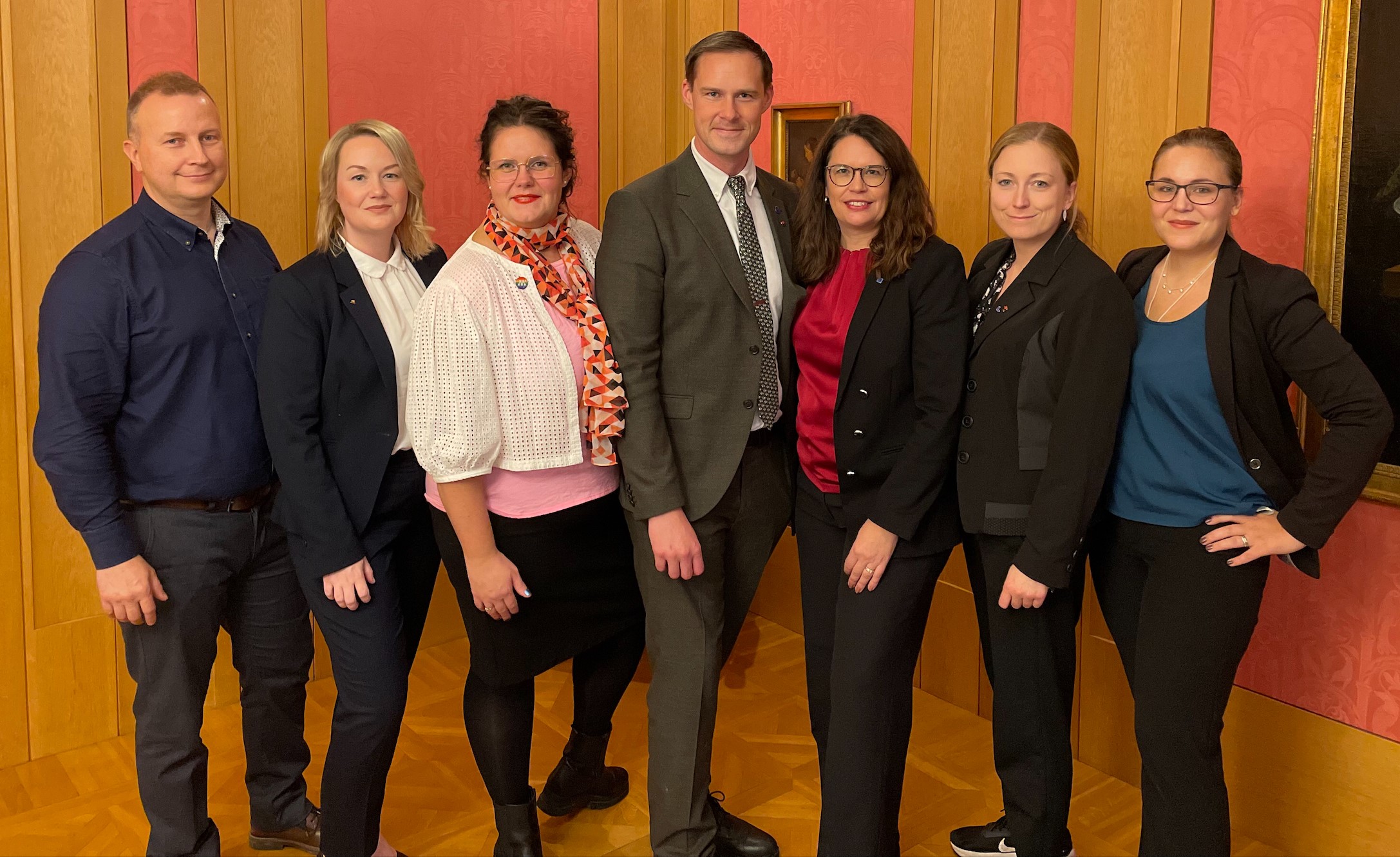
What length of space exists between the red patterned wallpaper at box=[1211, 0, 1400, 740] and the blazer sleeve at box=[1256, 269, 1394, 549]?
0.59 m

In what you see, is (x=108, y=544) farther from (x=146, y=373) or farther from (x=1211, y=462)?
(x=1211, y=462)

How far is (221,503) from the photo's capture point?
2.64m

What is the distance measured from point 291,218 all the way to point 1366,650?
137 inches

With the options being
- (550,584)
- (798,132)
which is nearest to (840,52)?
(798,132)

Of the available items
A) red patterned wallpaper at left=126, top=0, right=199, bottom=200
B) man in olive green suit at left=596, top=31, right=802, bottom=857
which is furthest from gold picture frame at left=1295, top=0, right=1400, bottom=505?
red patterned wallpaper at left=126, top=0, right=199, bottom=200

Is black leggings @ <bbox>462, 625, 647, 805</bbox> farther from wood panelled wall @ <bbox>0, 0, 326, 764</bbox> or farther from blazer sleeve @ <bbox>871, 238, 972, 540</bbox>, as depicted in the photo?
wood panelled wall @ <bbox>0, 0, 326, 764</bbox>

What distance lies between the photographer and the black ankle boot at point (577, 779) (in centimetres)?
308

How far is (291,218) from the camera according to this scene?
12.5 ft

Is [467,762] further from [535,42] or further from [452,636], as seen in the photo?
[535,42]

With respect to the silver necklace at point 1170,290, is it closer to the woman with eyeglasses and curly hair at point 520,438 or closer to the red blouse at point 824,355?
the red blouse at point 824,355

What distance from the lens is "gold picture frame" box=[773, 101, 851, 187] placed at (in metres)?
4.08

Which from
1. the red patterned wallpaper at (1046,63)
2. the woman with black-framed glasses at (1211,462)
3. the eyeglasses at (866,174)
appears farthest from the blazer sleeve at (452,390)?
the red patterned wallpaper at (1046,63)

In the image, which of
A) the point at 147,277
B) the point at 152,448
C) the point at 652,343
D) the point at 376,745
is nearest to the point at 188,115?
the point at 147,277

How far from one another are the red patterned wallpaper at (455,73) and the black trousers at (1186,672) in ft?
9.31
